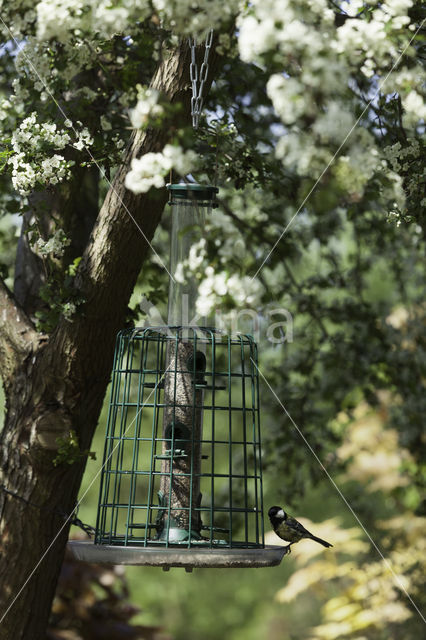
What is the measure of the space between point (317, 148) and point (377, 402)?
13.1ft

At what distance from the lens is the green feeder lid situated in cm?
305

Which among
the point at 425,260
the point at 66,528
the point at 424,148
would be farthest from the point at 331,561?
the point at 424,148

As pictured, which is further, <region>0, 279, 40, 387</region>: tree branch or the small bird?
<region>0, 279, 40, 387</region>: tree branch

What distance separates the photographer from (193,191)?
3.09 meters

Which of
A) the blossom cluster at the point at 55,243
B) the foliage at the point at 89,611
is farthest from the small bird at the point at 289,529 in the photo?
the foliage at the point at 89,611

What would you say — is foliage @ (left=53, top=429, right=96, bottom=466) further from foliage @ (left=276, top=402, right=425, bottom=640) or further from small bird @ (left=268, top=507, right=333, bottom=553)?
foliage @ (left=276, top=402, right=425, bottom=640)

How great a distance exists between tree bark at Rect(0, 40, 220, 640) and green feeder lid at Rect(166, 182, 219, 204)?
0.86 ft

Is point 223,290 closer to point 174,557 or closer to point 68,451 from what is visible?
point 174,557

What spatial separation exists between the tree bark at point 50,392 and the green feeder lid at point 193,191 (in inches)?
10.3

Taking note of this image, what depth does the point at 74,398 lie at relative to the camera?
3.62 metres

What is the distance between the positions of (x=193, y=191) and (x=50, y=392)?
46.0 inches

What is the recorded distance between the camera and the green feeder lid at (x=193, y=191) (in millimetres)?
3051

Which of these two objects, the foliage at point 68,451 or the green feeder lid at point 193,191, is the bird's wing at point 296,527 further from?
the green feeder lid at point 193,191

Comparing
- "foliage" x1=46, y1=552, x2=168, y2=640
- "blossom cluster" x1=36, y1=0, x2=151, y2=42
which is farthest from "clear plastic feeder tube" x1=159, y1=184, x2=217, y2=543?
"foliage" x1=46, y1=552, x2=168, y2=640
